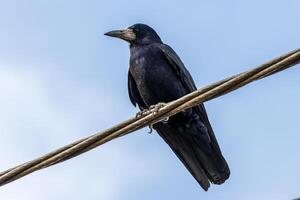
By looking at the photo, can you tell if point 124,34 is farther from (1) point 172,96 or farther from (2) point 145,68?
(1) point 172,96

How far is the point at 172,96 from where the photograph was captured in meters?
8.40

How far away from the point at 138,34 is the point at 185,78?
1194 mm

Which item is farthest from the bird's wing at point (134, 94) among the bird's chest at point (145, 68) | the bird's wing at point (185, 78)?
the bird's wing at point (185, 78)

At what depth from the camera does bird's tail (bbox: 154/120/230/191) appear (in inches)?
294

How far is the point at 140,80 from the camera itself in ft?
28.0

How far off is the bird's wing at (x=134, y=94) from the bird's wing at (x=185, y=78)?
460mm

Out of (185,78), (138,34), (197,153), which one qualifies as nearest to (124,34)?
(138,34)

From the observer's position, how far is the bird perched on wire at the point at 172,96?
759 centimetres

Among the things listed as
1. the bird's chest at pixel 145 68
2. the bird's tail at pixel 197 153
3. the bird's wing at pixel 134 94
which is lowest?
the bird's tail at pixel 197 153

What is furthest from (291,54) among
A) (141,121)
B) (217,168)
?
(217,168)

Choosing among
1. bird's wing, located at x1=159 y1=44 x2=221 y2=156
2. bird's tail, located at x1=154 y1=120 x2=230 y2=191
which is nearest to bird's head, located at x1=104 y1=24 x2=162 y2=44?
bird's wing, located at x1=159 y1=44 x2=221 y2=156

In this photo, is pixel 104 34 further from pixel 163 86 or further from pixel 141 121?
pixel 141 121

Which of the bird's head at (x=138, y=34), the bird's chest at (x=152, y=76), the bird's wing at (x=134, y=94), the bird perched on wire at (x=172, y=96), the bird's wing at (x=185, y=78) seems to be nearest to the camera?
the bird perched on wire at (x=172, y=96)

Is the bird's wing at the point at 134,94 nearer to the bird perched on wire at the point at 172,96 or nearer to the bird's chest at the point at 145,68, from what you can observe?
the bird perched on wire at the point at 172,96
